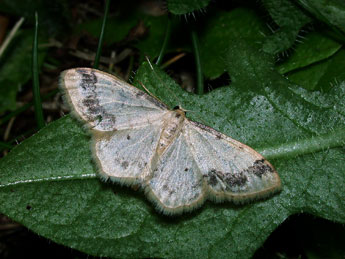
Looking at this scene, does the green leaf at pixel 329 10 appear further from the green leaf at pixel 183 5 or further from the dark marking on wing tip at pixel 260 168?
the dark marking on wing tip at pixel 260 168

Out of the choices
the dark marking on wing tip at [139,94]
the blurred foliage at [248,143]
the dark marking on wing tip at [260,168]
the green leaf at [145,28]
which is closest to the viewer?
the dark marking on wing tip at [260,168]

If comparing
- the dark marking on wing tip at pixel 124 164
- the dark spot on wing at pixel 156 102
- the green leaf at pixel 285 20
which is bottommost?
the dark marking on wing tip at pixel 124 164

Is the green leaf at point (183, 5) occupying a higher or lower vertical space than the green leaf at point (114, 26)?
higher

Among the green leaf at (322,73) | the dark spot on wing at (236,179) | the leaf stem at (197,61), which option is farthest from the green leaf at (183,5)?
the dark spot on wing at (236,179)

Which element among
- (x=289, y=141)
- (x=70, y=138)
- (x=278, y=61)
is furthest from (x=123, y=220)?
(x=278, y=61)

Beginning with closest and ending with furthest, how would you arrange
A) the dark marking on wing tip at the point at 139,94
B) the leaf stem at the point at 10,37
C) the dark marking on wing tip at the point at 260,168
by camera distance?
1. the dark marking on wing tip at the point at 260,168
2. the dark marking on wing tip at the point at 139,94
3. the leaf stem at the point at 10,37

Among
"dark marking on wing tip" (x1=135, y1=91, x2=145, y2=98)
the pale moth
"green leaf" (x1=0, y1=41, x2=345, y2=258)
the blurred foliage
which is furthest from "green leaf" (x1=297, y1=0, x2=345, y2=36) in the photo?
"dark marking on wing tip" (x1=135, y1=91, x2=145, y2=98)

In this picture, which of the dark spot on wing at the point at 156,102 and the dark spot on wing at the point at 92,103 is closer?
the dark spot on wing at the point at 92,103


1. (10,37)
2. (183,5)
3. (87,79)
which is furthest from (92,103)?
(10,37)

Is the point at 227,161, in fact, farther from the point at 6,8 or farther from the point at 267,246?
the point at 6,8
